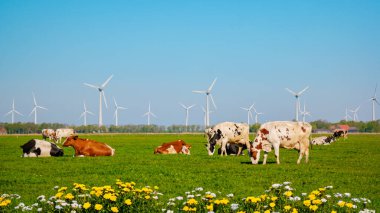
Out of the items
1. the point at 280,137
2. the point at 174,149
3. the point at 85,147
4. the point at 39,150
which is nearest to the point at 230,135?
the point at 174,149

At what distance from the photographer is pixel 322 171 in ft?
59.2

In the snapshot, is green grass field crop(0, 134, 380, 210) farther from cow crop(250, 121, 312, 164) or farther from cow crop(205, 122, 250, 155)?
cow crop(205, 122, 250, 155)

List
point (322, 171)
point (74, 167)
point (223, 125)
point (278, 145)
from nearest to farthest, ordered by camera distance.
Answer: point (322, 171) < point (74, 167) < point (278, 145) < point (223, 125)

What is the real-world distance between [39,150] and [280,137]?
13.0 m

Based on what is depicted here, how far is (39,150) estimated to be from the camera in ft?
85.7

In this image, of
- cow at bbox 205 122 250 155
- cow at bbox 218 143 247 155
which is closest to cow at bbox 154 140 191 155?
cow at bbox 205 122 250 155

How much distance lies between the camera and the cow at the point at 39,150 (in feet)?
85.3

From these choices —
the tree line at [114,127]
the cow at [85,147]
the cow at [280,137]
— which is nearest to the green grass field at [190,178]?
the cow at [280,137]

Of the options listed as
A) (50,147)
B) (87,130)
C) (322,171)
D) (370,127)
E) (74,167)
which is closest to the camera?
(322,171)

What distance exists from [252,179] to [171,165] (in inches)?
231

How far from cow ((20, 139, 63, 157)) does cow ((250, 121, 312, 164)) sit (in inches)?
440

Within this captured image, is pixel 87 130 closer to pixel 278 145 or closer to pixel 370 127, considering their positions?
pixel 370 127

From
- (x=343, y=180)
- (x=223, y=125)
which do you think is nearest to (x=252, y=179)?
(x=343, y=180)

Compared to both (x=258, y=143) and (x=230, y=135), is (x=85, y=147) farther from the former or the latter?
(x=258, y=143)
